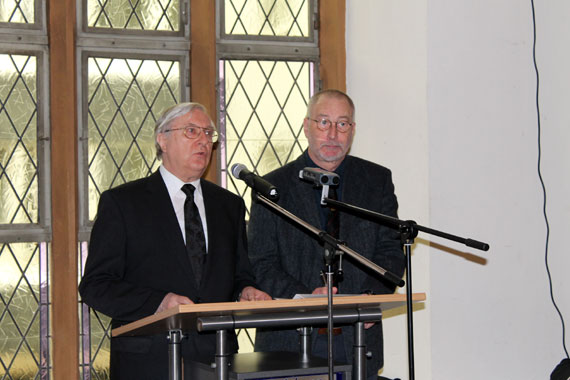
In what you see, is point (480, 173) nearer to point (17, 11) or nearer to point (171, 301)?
point (171, 301)

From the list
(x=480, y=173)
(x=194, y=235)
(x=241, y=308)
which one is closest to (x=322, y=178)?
(x=241, y=308)

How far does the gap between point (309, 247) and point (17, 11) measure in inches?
88.2

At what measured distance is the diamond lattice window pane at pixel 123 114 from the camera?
4.52 m

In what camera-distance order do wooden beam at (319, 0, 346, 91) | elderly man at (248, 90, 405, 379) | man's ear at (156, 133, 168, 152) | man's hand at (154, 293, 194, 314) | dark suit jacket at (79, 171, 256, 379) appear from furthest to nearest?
wooden beam at (319, 0, 346, 91) < man's ear at (156, 133, 168, 152) < elderly man at (248, 90, 405, 379) < dark suit jacket at (79, 171, 256, 379) < man's hand at (154, 293, 194, 314)

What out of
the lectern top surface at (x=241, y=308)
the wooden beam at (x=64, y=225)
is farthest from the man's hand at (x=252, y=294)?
the wooden beam at (x=64, y=225)

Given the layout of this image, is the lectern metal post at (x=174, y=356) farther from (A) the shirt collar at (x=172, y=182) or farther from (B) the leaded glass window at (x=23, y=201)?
(B) the leaded glass window at (x=23, y=201)

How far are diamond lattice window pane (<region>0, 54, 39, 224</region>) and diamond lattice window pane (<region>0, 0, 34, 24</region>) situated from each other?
204 millimetres

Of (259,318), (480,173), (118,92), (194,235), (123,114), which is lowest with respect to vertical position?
(259,318)

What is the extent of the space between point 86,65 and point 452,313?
2.41 m

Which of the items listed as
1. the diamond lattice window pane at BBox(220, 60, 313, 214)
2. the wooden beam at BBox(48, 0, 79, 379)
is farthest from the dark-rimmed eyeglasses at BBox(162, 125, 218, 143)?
the diamond lattice window pane at BBox(220, 60, 313, 214)

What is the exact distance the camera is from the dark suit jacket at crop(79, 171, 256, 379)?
3102 mm

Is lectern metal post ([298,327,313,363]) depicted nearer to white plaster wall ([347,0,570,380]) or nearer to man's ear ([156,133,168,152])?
man's ear ([156,133,168,152])

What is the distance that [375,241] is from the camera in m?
3.50

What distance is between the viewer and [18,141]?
439 centimetres
